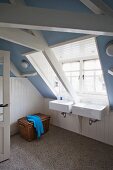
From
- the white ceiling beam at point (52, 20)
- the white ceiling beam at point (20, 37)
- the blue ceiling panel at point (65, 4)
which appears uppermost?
the blue ceiling panel at point (65, 4)

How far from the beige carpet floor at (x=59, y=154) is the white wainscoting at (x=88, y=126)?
5.9 inches

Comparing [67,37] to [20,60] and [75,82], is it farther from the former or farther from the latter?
[75,82]

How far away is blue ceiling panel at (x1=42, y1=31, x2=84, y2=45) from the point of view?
196 centimetres

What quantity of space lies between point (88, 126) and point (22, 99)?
6.12 feet

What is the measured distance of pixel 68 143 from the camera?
304cm

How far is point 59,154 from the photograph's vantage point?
2598mm

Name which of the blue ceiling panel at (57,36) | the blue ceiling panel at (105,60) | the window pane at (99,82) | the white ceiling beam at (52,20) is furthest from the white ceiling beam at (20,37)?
the window pane at (99,82)

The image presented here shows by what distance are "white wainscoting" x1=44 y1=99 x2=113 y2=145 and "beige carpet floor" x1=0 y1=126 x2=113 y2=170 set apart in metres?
0.15

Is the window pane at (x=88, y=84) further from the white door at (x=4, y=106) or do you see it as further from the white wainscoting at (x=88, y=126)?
the white door at (x=4, y=106)

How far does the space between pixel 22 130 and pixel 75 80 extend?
184cm

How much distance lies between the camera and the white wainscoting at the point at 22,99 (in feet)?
11.4

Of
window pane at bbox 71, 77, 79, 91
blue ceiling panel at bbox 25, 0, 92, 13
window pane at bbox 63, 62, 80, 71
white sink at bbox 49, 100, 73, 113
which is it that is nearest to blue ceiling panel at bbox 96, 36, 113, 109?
blue ceiling panel at bbox 25, 0, 92, 13

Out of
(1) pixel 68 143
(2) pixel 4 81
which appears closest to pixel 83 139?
(1) pixel 68 143

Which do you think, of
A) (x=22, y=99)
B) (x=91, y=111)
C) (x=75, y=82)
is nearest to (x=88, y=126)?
(x=91, y=111)
